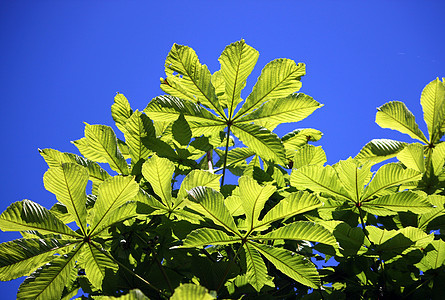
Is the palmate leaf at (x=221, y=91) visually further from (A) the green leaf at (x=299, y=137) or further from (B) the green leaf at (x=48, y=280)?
(B) the green leaf at (x=48, y=280)

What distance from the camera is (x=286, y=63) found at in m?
1.43

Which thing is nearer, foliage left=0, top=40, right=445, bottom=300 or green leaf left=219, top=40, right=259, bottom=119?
foliage left=0, top=40, right=445, bottom=300

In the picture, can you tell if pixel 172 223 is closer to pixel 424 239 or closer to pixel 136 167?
pixel 136 167

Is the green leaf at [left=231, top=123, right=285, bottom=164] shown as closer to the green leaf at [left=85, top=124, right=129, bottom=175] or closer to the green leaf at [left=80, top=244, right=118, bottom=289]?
the green leaf at [left=85, top=124, right=129, bottom=175]

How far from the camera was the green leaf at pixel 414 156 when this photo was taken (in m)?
1.51

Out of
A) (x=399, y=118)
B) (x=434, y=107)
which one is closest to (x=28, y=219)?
(x=399, y=118)

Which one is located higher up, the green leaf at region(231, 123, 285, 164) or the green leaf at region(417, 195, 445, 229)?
the green leaf at region(231, 123, 285, 164)

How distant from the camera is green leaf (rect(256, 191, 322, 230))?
3.81 ft

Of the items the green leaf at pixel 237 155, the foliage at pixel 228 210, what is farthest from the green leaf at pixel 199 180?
the green leaf at pixel 237 155

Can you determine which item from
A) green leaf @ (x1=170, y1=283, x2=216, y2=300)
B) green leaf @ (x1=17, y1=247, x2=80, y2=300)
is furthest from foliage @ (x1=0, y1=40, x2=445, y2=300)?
green leaf @ (x1=170, y1=283, x2=216, y2=300)

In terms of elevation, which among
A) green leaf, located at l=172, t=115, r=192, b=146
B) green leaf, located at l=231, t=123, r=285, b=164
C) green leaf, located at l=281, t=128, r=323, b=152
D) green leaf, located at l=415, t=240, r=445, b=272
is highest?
green leaf, located at l=172, t=115, r=192, b=146

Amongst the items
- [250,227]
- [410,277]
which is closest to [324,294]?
[410,277]

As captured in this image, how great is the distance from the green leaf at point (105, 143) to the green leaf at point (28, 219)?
401 mm

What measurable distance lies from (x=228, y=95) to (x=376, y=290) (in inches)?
38.3
